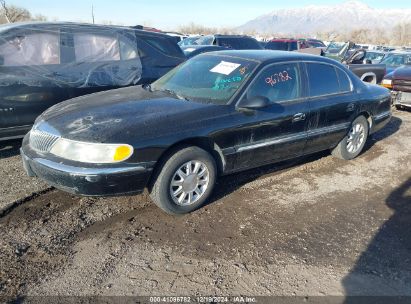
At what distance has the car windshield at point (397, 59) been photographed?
42.8ft

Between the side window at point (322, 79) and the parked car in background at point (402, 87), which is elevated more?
the side window at point (322, 79)

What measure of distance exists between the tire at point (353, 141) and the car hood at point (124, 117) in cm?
248

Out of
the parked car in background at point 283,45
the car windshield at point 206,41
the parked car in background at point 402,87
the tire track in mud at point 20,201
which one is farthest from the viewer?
the parked car in background at point 283,45

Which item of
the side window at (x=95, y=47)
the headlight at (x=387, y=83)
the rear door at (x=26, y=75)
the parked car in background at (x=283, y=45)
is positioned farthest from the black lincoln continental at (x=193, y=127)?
the parked car in background at (x=283, y=45)

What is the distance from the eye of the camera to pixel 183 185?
12.5ft

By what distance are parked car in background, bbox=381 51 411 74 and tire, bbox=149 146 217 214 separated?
1126 cm

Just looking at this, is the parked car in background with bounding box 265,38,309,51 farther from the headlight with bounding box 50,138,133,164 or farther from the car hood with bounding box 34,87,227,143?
the headlight with bounding box 50,138,133,164

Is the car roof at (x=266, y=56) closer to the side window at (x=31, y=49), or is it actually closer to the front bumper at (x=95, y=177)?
the front bumper at (x=95, y=177)

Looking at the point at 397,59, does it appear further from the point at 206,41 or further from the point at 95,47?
the point at 95,47

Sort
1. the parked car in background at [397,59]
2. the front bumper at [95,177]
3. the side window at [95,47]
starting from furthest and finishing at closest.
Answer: the parked car in background at [397,59] → the side window at [95,47] → the front bumper at [95,177]

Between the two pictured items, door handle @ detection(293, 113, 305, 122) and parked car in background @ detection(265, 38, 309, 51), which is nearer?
door handle @ detection(293, 113, 305, 122)

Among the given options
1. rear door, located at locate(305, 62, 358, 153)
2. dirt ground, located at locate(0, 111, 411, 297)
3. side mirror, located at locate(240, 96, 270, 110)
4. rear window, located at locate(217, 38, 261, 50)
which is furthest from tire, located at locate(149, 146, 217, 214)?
rear window, located at locate(217, 38, 261, 50)

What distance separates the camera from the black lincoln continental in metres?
3.39

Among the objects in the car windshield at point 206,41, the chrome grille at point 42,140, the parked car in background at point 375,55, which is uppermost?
the chrome grille at point 42,140
